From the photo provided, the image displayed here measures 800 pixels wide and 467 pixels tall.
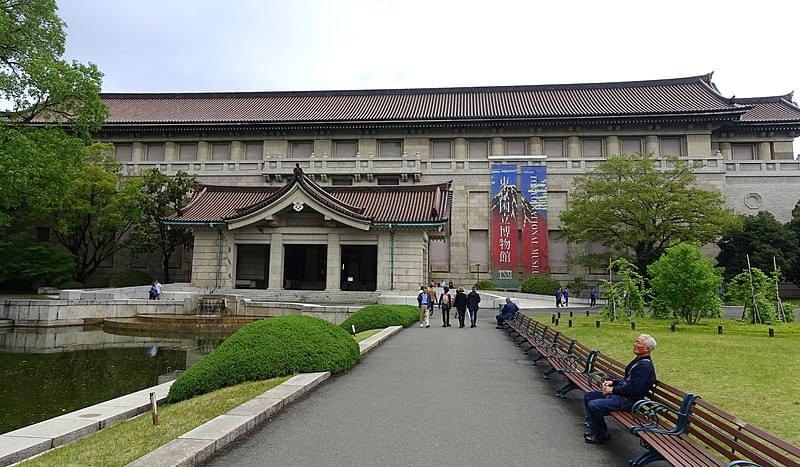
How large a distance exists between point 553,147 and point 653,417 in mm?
39921

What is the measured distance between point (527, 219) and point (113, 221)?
28.3 metres

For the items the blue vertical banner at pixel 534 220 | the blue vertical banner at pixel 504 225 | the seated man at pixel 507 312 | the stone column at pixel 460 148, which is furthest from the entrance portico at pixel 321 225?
the stone column at pixel 460 148

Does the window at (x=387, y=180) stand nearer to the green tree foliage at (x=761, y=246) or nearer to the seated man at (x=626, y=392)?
the green tree foliage at (x=761, y=246)

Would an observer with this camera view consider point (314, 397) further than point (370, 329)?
No

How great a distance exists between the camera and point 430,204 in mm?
30234

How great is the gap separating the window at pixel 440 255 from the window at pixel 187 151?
2248 cm

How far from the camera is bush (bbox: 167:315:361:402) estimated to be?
822cm

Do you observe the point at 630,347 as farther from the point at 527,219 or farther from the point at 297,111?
the point at 297,111

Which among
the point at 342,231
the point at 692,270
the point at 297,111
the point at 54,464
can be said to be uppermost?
the point at 297,111

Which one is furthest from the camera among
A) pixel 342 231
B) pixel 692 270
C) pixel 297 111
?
pixel 297 111

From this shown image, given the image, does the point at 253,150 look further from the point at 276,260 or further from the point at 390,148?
the point at 276,260

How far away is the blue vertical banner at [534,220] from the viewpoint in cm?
3809

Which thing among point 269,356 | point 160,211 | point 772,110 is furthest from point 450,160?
point 269,356

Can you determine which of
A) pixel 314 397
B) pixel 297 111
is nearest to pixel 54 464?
pixel 314 397
